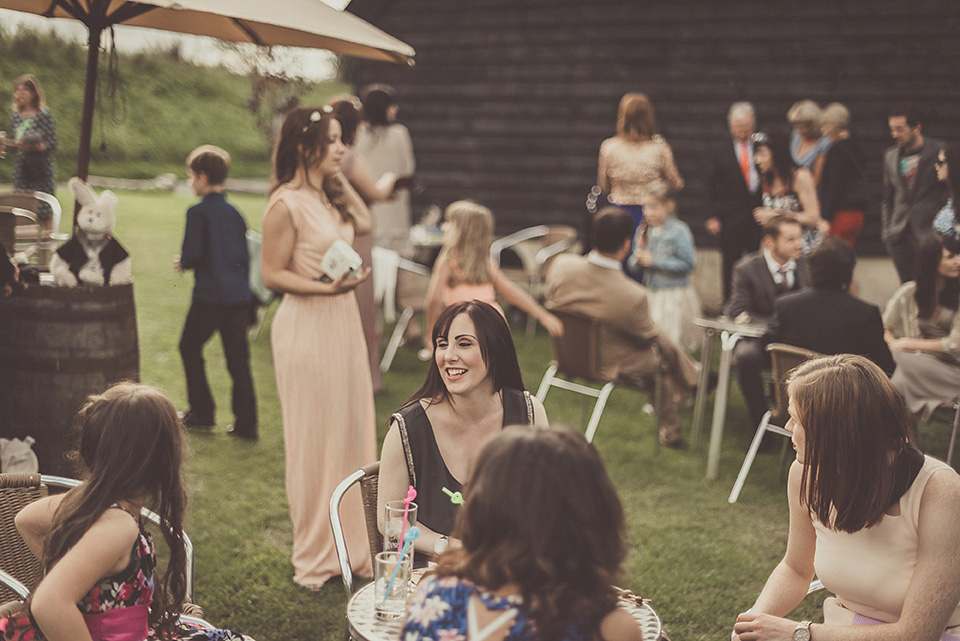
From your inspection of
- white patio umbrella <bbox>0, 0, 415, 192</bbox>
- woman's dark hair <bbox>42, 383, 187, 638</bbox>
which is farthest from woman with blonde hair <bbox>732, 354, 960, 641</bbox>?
white patio umbrella <bbox>0, 0, 415, 192</bbox>

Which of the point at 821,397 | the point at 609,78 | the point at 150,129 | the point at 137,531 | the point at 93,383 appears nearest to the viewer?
the point at 137,531

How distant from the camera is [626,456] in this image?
5383 millimetres

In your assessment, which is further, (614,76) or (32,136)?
(614,76)

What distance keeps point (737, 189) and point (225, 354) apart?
13.4ft

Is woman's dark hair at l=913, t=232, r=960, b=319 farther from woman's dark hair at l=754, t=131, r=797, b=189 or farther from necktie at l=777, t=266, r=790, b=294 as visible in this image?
woman's dark hair at l=754, t=131, r=797, b=189

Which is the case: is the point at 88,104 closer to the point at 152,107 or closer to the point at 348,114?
the point at 348,114

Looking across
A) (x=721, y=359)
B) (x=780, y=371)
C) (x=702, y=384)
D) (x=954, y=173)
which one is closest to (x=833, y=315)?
(x=780, y=371)

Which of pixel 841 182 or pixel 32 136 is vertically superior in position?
pixel 32 136

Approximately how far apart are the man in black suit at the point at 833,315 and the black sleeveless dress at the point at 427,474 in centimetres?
253

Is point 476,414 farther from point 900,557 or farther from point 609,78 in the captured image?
point 609,78

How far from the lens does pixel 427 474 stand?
2.57 m

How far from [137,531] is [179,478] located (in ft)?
0.53

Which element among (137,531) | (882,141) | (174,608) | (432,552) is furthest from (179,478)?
(882,141)

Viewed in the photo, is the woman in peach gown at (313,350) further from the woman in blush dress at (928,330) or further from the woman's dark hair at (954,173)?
the woman's dark hair at (954,173)
